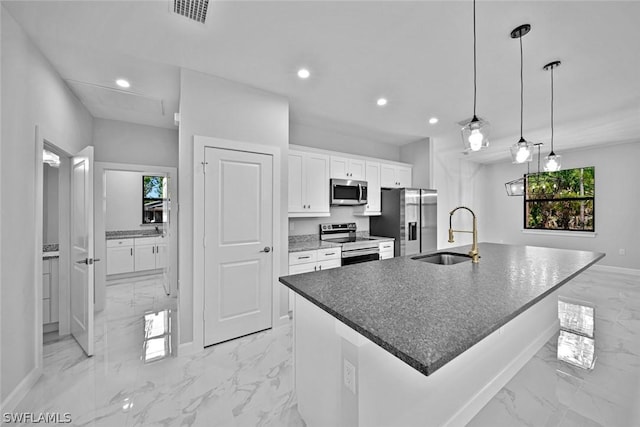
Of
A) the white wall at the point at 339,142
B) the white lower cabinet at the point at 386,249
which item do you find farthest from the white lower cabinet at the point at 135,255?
the white lower cabinet at the point at 386,249

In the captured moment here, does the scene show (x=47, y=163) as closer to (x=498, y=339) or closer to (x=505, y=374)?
(x=498, y=339)

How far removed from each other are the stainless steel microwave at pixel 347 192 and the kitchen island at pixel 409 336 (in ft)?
6.46

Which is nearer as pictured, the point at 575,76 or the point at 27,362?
the point at 27,362

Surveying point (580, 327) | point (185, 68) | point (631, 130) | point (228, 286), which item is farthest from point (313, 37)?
point (631, 130)

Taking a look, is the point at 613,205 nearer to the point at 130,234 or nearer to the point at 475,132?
the point at 475,132

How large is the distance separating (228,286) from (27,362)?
1486 millimetres

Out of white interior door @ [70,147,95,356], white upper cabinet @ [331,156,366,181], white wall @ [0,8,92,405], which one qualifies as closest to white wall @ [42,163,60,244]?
white interior door @ [70,147,95,356]

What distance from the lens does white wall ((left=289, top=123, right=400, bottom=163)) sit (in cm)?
410

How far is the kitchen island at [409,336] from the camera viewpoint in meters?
0.94

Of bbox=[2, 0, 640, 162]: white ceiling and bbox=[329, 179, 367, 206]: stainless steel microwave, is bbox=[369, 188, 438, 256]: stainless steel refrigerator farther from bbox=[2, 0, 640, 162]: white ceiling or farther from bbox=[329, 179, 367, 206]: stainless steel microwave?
bbox=[2, 0, 640, 162]: white ceiling

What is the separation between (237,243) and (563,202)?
7.27 metres

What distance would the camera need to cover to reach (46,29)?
1.91 metres

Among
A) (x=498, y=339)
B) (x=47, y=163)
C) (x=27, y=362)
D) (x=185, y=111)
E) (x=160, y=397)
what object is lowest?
(x=160, y=397)

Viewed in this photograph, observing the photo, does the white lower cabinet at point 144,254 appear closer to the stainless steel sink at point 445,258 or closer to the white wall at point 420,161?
the stainless steel sink at point 445,258
